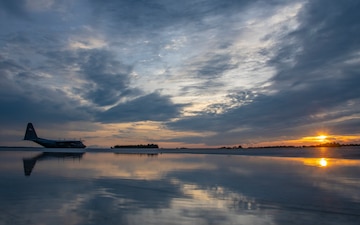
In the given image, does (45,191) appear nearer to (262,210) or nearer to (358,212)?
(262,210)

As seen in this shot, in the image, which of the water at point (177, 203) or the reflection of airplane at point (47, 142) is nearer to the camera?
the water at point (177, 203)

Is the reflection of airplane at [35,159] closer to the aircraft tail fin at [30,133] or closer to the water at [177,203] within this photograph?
the water at [177,203]

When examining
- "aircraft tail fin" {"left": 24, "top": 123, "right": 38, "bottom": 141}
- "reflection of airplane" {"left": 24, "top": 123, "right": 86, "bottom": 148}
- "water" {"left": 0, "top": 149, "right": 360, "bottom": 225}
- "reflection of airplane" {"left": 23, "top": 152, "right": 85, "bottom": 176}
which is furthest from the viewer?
"aircraft tail fin" {"left": 24, "top": 123, "right": 38, "bottom": 141}

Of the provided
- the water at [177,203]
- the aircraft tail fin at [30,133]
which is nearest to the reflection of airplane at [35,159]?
the water at [177,203]

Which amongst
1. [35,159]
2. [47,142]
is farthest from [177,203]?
[47,142]

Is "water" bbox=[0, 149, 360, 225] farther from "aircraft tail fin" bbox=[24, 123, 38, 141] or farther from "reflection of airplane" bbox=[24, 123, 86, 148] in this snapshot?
"aircraft tail fin" bbox=[24, 123, 38, 141]

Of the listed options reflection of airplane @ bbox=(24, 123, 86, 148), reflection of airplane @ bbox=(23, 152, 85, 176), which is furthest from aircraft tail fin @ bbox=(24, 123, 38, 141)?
reflection of airplane @ bbox=(23, 152, 85, 176)

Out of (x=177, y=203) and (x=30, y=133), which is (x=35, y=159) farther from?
(x=30, y=133)

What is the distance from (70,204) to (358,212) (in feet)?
40.0

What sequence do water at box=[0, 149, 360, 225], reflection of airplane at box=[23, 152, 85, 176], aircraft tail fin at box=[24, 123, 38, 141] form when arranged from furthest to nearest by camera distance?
1. aircraft tail fin at box=[24, 123, 38, 141]
2. reflection of airplane at box=[23, 152, 85, 176]
3. water at box=[0, 149, 360, 225]

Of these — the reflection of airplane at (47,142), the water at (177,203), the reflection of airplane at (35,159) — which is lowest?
the water at (177,203)

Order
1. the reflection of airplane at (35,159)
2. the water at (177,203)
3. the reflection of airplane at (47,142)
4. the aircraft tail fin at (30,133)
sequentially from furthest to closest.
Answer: the aircraft tail fin at (30,133) → the reflection of airplane at (47,142) → the reflection of airplane at (35,159) → the water at (177,203)

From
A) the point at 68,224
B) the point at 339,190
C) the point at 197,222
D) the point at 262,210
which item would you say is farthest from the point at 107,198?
the point at 339,190

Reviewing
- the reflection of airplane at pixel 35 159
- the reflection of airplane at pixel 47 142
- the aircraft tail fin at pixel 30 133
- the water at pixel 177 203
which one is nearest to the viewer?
the water at pixel 177 203
